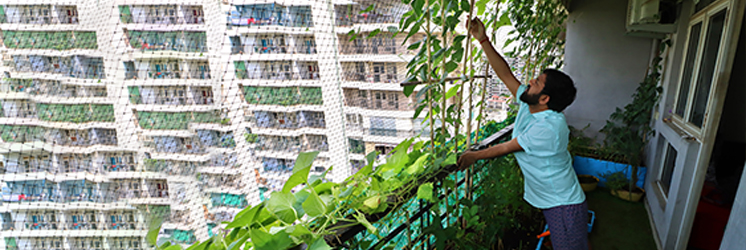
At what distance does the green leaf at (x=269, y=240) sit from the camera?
683 mm

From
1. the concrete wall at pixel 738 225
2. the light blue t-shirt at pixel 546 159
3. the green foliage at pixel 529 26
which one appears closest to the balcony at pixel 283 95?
the light blue t-shirt at pixel 546 159

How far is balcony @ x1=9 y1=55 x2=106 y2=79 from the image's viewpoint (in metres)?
0.88

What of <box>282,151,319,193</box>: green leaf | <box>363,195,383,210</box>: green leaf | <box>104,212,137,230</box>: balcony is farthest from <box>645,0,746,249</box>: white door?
<box>104,212,137,230</box>: balcony

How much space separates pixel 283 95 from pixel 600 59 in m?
3.53

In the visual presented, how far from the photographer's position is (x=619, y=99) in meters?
3.56

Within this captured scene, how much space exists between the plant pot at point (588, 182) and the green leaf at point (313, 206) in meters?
3.29

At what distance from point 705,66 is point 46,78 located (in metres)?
3.13

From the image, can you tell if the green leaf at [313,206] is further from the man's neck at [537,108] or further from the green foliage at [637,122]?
the green foliage at [637,122]

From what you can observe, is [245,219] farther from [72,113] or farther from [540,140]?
[540,140]

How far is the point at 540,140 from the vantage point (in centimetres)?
137

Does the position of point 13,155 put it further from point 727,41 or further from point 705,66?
point 705,66

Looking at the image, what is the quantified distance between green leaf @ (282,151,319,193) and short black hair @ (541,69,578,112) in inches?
41.3

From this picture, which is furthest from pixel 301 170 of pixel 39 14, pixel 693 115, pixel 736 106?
pixel 736 106

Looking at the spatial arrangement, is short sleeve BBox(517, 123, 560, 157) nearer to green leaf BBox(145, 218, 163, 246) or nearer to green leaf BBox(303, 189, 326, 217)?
green leaf BBox(303, 189, 326, 217)
